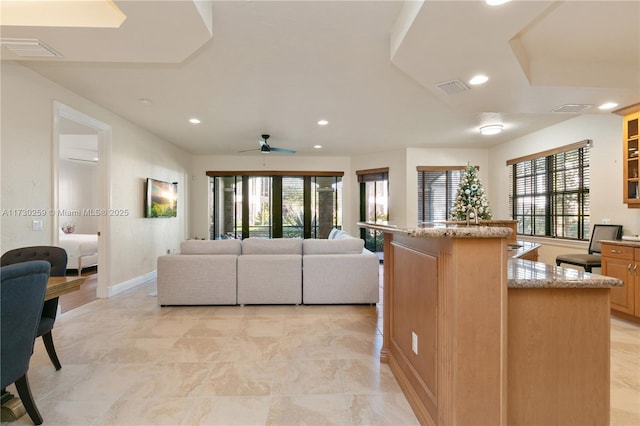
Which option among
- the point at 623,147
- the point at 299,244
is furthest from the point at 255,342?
the point at 623,147

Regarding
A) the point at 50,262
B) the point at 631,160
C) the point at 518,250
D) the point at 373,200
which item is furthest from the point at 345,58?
the point at 373,200

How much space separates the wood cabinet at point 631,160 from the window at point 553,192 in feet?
2.62

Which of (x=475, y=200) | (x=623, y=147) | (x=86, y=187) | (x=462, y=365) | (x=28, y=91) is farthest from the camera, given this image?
(x=86, y=187)

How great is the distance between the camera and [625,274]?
10.6 ft

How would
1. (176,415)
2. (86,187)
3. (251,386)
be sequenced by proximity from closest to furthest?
(176,415) → (251,386) → (86,187)

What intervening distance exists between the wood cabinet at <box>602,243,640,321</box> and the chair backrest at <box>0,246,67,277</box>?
5.49 m

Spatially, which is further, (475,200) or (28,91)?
(475,200)

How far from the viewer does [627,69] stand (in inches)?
111

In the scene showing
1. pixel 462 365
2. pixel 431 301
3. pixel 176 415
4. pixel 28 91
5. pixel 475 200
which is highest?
pixel 28 91

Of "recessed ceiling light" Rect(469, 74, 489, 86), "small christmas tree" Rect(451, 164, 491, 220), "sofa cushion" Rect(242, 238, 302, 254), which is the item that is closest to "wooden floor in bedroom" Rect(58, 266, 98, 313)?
"sofa cushion" Rect(242, 238, 302, 254)

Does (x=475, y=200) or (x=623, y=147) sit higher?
(x=623, y=147)

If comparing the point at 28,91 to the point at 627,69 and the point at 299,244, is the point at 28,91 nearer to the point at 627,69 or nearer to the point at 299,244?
the point at 299,244

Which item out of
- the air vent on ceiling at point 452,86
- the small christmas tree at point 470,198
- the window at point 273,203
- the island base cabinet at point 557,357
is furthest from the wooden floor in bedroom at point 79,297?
the small christmas tree at point 470,198

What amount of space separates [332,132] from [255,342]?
395 centimetres
